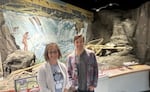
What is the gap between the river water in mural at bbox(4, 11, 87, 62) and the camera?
379 cm

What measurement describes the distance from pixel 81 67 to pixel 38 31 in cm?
120

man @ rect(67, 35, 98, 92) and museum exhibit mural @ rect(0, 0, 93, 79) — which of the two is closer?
man @ rect(67, 35, 98, 92)

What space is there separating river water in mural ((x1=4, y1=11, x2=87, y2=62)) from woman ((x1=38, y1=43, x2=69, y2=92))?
94 cm

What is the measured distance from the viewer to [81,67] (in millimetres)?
3324

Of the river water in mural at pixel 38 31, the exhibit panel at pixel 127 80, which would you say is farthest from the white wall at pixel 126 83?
the river water in mural at pixel 38 31

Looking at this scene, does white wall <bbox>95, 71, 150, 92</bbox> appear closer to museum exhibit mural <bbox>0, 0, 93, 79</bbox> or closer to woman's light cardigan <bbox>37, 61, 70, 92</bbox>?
museum exhibit mural <bbox>0, 0, 93, 79</bbox>

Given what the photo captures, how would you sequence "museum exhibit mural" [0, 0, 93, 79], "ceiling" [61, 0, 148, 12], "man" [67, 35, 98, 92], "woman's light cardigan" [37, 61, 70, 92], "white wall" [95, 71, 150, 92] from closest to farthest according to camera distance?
"woman's light cardigan" [37, 61, 70, 92] < "man" [67, 35, 98, 92] < "museum exhibit mural" [0, 0, 93, 79] < "white wall" [95, 71, 150, 92] < "ceiling" [61, 0, 148, 12]

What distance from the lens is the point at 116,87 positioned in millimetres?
4953

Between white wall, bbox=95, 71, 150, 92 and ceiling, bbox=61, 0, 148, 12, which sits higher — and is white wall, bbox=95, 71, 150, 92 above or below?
below

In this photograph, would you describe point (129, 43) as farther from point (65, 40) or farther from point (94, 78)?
point (94, 78)

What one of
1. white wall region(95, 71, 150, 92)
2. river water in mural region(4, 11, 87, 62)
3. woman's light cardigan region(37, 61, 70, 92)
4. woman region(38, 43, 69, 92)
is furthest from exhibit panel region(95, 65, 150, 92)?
woman's light cardigan region(37, 61, 70, 92)

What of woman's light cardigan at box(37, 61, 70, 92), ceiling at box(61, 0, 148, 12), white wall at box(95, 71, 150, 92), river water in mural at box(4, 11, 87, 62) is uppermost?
ceiling at box(61, 0, 148, 12)

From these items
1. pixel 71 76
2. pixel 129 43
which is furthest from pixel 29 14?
pixel 129 43

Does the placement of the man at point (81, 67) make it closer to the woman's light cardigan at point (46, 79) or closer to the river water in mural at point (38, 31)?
the woman's light cardigan at point (46, 79)
